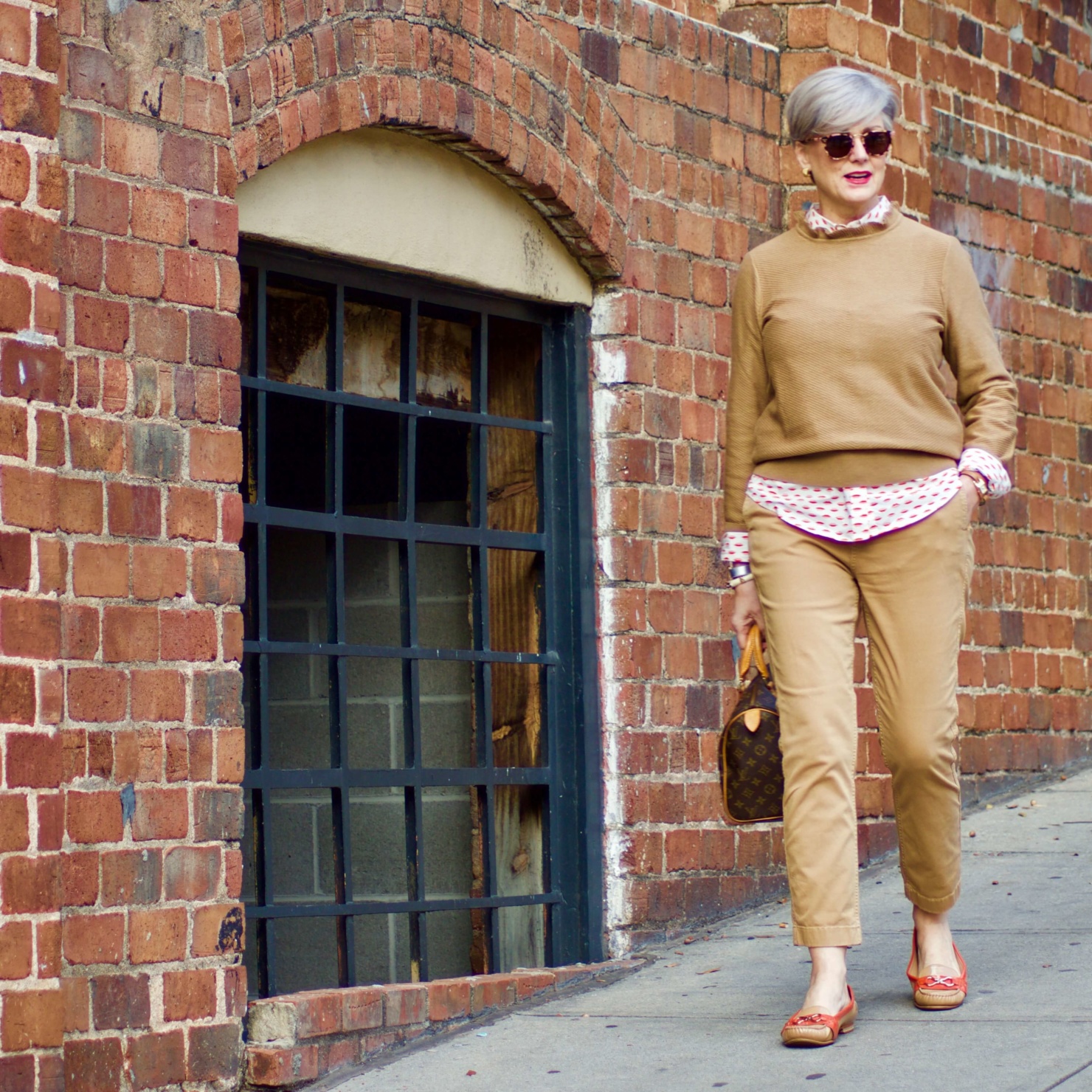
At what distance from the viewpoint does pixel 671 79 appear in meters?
Result: 6.02

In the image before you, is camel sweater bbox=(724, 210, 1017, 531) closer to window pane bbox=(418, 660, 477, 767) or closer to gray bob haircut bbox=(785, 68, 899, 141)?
gray bob haircut bbox=(785, 68, 899, 141)

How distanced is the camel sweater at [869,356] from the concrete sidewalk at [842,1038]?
116 centimetres

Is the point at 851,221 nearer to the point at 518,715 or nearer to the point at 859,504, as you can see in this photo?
the point at 859,504

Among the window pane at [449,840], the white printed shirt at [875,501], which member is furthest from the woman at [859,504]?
the window pane at [449,840]

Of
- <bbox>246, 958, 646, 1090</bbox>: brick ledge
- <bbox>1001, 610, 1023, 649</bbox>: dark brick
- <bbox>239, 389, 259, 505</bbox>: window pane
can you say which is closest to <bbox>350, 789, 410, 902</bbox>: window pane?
<bbox>246, 958, 646, 1090</bbox>: brick ledge

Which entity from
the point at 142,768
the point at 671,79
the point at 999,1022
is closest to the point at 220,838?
the point at 142,768

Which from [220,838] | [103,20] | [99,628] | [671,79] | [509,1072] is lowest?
[509,1072]

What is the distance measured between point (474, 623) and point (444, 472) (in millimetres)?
626

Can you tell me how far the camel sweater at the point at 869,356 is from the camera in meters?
4.10

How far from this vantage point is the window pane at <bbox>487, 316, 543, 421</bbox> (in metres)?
5.88

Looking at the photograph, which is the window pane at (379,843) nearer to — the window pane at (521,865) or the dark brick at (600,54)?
the window pane at (521,865)

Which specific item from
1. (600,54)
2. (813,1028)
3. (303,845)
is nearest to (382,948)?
(303,845)

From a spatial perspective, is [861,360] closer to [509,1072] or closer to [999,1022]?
[999,1022]

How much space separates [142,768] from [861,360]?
Answer: 5.97 feet
